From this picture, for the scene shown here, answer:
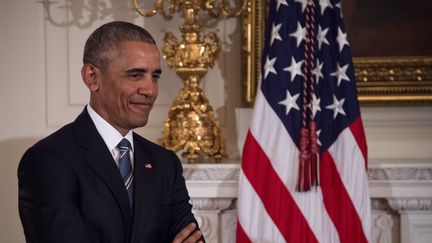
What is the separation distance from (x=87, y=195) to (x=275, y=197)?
148cm

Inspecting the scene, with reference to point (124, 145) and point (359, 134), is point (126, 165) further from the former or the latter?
point (359, 134)

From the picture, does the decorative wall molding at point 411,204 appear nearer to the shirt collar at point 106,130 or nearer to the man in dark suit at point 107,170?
the man in dark suit at point 107,170

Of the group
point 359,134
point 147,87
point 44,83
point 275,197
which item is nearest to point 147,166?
point 147,87

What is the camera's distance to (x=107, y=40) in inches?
81.2

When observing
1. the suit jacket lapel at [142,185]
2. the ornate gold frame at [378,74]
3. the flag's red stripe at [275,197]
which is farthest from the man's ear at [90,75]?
the ornate gold frame at [378,74]

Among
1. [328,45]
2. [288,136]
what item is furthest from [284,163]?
[328,45]

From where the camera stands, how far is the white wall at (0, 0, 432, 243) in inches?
151

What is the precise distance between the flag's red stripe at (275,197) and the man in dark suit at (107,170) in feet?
3.52

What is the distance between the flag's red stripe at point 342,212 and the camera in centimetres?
Result: 329

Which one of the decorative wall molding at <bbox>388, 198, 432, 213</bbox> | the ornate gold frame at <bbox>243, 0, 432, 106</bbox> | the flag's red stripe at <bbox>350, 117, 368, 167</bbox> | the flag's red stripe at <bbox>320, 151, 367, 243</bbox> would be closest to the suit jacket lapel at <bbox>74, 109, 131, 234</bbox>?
the flag's red stripe at <bbox>320, 151, 367, 243</bbox>

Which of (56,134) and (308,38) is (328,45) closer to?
(308,38)

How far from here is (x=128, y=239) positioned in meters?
2.04

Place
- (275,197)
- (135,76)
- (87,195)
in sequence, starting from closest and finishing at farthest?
(87,195)
(135,76)
(275,197)

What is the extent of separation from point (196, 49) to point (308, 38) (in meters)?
0.57
